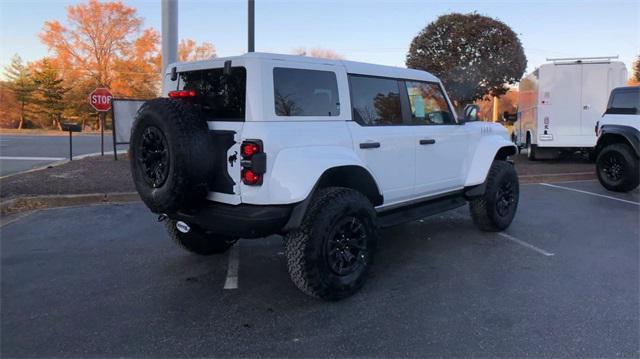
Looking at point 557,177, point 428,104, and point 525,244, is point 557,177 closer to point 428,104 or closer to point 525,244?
point 525,244

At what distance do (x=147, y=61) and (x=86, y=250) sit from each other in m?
42.9

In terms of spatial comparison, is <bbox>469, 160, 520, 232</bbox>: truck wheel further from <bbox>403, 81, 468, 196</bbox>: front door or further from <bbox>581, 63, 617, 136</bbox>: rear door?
<bbox>581, 63, 617, 136</bbox>: rear door

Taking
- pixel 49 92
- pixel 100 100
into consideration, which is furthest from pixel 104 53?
pixel 100 100

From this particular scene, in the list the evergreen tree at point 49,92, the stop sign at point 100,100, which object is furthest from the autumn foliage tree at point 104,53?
the stop sign at point 100,100

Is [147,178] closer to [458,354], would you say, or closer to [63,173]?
Answer: [458,354]

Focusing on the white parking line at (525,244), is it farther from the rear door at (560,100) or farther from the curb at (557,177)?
the rear door at (560,100)

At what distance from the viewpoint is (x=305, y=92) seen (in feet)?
13.0

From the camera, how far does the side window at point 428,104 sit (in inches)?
202

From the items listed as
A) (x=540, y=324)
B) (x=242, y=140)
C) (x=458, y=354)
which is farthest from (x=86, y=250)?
(x=540, y=324)

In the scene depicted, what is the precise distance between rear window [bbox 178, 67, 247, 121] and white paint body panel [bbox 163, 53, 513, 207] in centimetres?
7

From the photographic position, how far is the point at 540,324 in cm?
349

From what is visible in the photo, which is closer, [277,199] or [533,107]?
[277,199]

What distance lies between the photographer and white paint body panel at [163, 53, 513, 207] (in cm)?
357

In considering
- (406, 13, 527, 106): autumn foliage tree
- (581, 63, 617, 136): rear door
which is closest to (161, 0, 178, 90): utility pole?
(406, 13, 527, 106): autumn foliage tree
